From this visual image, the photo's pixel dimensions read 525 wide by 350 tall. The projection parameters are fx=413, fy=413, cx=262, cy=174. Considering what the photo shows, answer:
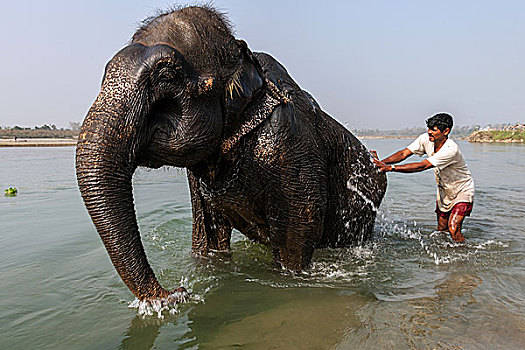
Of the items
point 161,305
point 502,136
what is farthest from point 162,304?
point 502,136

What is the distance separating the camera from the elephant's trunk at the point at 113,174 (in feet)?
9.32

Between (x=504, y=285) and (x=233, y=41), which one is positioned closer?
(x=233, y=41)

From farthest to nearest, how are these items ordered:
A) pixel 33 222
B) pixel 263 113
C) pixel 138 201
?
pixel 138 201, pixel 33 222, pixel 263 113

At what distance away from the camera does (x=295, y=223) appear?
4473mm

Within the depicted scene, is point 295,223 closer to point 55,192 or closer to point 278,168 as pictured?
point 278,168

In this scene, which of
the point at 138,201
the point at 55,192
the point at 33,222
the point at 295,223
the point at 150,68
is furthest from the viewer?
the point at 55,192

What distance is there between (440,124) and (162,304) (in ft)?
17.1

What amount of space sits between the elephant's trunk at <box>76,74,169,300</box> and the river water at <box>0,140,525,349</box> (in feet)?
2.47

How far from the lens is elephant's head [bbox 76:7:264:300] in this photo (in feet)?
9.45

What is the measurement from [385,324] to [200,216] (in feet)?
8.64

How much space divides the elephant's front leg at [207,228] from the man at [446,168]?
2698 mm

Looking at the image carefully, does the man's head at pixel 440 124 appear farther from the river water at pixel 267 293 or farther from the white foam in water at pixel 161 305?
the white foam in water at pixel 161 305

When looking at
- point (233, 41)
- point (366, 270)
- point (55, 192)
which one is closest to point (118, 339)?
point (233, 41)

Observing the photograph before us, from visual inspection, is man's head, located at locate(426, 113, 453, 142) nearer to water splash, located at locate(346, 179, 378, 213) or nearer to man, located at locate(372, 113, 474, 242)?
man, located at locate(372, 113, 474, 242)
